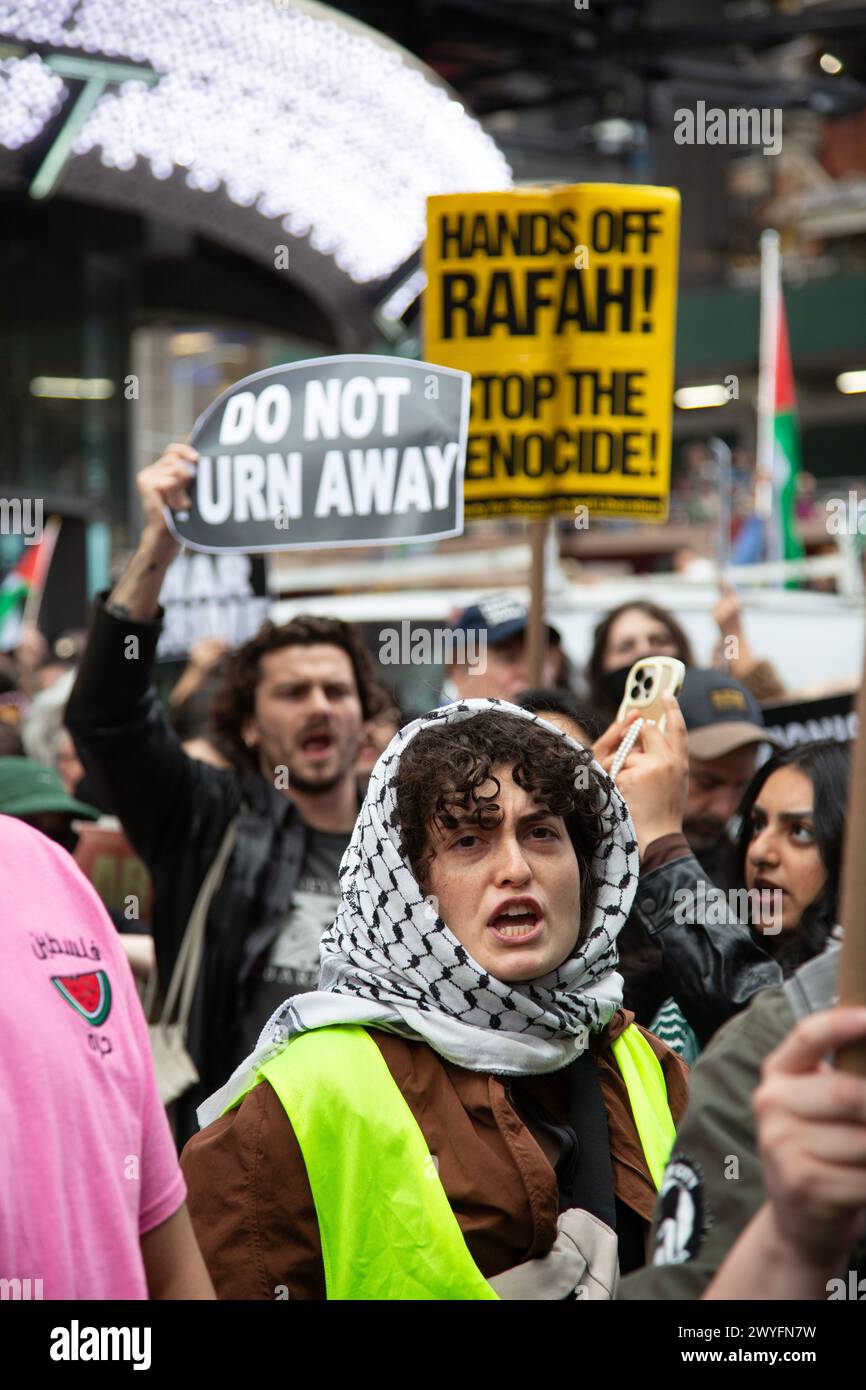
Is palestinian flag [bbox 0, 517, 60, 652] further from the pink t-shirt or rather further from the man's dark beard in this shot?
the pink t-shirt

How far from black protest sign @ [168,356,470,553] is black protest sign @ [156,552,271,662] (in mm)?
1533

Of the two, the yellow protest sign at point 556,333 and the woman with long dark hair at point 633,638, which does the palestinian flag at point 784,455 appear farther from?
the yellow protest sign at point 556,333

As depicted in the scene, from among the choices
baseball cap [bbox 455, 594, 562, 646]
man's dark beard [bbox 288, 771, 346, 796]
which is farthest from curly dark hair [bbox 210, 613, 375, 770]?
baseball cap [bbox 455, 594, 562, 646]

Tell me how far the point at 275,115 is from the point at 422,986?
8.42 meters

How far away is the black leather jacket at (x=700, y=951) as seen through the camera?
2.57 meters

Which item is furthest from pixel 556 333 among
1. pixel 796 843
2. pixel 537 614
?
pixel 796 843

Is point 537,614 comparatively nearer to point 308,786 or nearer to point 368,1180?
point 308,786

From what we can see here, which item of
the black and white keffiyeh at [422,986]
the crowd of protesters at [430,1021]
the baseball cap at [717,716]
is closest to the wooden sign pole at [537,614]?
the baseball cap at [717,716]

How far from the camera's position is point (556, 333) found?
15.0ft

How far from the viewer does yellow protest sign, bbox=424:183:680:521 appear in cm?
452

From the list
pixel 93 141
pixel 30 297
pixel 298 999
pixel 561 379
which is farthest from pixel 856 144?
pixel 298 999

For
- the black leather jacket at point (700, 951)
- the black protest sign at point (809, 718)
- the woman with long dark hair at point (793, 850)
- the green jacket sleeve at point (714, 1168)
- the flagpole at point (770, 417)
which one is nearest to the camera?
the green jacket sleeve at point (714, 1168)

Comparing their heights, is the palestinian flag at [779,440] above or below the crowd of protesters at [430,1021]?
above

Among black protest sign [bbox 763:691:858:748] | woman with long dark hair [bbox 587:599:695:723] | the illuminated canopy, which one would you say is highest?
the illuminated canopy
